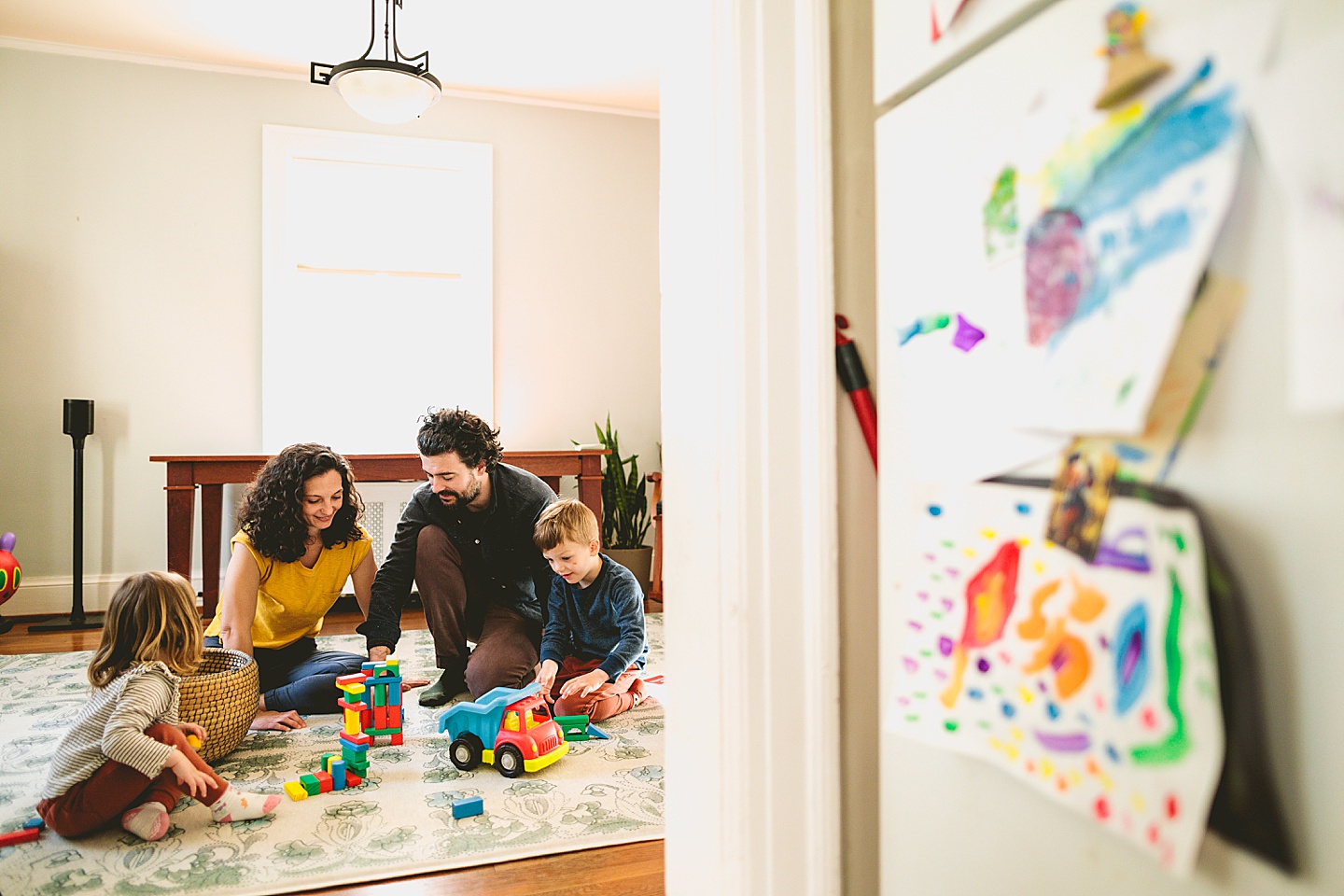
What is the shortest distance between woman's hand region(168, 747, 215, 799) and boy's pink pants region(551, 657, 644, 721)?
0.78m

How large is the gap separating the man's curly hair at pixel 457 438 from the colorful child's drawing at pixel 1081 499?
1982 mm

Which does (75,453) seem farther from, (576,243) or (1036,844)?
(1036,844)

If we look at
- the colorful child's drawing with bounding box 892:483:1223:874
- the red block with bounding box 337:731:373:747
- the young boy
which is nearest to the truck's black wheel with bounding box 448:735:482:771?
the red block with bounding box 337:731:373:747

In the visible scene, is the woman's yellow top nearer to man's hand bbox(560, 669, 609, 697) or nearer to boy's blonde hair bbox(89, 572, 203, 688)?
boy's blonde hair bbox(89, 572, 203, 688)

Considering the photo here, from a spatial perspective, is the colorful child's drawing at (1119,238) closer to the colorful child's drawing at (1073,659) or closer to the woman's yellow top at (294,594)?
the colorful child's drawing at (1073,659)

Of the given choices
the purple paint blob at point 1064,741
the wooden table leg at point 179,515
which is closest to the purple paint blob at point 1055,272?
the purple paint blob at point 1064,741

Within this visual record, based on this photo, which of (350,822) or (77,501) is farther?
(77,501)

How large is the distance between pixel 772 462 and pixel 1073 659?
1.11 feet

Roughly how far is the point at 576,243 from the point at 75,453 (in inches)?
90.7

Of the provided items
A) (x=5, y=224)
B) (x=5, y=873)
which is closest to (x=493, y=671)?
(x=5, y=873)

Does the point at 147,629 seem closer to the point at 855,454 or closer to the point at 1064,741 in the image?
the point at 855,454

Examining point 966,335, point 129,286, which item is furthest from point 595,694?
point 129,286

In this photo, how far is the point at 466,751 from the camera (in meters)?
1.80

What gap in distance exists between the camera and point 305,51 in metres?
3.69
